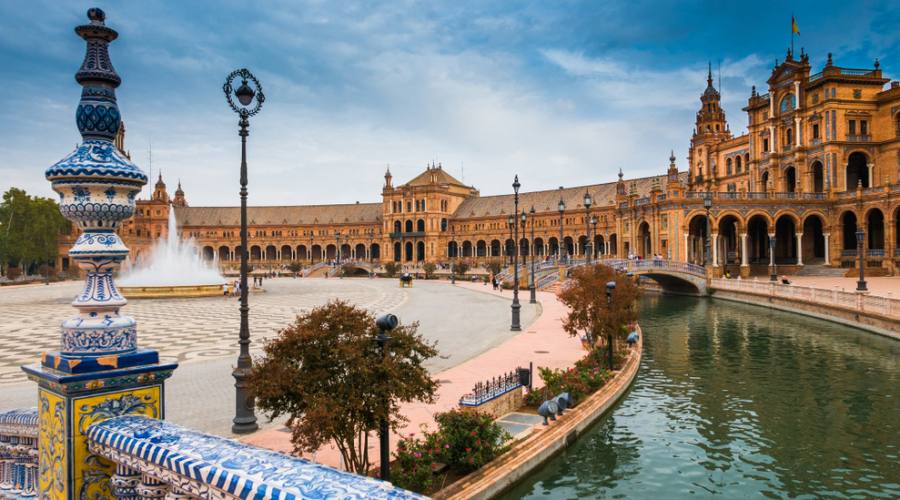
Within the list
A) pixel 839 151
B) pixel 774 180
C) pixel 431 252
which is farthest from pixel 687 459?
pixel 431 252

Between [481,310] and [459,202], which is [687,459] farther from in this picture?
[459,202]

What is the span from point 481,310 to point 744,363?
17.8 metres

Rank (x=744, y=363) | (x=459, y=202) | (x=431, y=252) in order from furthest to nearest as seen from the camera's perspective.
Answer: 1. (x=459, y=202)
2. (x=431, y=252)
3. (x=744, y=363)

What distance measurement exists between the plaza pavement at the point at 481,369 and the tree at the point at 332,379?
1.79 m

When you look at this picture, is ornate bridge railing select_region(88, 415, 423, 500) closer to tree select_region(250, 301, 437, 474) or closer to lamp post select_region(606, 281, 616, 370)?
tree select_region(250, 301, 437, 474)

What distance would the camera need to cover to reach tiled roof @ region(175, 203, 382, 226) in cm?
13075

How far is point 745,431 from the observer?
14.5 metres

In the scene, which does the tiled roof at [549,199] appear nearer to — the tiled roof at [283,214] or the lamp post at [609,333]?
the tiled roof at [283,214]

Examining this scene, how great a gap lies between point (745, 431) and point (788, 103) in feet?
229

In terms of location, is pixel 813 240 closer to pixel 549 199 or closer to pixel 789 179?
pixel 789 179

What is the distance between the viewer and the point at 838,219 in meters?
62.2

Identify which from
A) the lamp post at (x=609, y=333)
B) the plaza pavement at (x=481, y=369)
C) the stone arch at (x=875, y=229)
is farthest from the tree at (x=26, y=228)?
the stone arch at (x=875, y=229)

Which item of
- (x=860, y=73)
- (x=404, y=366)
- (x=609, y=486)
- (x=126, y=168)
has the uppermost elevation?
(x=860, y=73)

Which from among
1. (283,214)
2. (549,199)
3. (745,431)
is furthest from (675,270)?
(283,214)
